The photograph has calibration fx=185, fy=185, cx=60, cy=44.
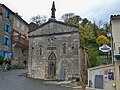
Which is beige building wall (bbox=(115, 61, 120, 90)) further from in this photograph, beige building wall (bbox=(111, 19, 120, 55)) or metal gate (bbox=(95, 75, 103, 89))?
metal gate (bbox=(95, 75, 103, 89))

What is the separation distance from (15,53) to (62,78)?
17.5 metres

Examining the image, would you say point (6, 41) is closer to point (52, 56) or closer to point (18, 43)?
point (18, 43)

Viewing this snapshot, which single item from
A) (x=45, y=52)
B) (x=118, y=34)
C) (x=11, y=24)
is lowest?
(x=45, y=52)

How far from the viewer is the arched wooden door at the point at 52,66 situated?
84.7ft

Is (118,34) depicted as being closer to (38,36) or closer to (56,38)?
(56,38)

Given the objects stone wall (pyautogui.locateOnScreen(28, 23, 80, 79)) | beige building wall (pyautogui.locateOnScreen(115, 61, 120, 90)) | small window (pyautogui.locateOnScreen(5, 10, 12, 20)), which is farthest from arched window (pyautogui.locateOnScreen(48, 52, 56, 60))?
small window (pyautogui.locateOnScreen(5, 10, 12, 20))

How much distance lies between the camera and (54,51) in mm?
26266

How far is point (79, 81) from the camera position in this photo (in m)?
23.3

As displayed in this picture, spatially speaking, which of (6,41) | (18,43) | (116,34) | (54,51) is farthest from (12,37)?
(116,34)

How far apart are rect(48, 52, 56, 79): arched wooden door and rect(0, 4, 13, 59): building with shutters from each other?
36.3ft

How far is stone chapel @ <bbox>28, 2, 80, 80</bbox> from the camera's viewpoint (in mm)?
24766

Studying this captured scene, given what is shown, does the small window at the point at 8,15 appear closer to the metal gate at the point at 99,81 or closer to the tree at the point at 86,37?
the tree at the point at 86,37

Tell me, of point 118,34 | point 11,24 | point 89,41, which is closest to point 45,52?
point 118,34

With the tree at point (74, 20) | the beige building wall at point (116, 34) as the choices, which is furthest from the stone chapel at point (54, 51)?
the tree at point (74, 20)
